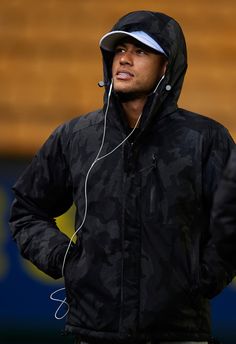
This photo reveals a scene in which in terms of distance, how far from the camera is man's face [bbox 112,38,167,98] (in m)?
3.99

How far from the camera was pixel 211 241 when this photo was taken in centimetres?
386

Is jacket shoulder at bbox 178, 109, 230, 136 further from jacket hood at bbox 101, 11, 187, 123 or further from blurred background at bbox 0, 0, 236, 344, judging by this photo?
blurred background at bbox 0, 0, 236, 344

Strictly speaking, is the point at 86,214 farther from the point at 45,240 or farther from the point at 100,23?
the point at 100,23

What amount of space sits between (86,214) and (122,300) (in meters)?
0.28

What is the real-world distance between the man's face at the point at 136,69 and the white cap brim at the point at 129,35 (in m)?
0.03

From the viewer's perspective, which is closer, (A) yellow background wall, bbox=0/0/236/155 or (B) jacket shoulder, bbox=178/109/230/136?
(B) jacket shoulder, bbox=178/109/230/136

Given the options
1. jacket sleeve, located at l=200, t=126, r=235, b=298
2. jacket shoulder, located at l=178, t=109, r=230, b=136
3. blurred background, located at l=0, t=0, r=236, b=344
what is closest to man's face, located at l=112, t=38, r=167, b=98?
jacket shoulder, located at l=178, t=109, r=230, b=136

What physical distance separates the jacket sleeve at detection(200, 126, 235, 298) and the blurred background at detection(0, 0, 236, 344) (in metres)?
3.72

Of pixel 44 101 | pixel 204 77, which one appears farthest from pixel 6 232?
pixel 204 77

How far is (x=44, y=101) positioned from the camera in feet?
27.4

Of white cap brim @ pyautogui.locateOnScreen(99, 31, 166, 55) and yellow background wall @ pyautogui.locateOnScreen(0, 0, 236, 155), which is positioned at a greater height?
white cap brim @ pyautogui.locateOnScreen(99, 31, 166, 55)

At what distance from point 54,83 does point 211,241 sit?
15.4 feet

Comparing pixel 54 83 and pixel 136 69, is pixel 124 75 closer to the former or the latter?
pixel 136 69

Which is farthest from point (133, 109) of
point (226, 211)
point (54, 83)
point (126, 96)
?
point (54, 83)
